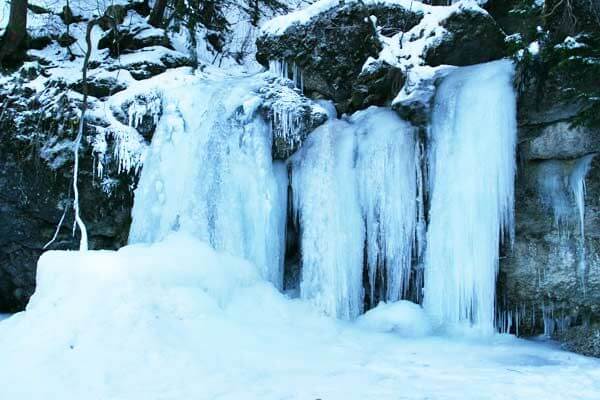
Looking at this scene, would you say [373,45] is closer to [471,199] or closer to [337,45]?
[337,45]

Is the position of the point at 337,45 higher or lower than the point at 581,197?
higher

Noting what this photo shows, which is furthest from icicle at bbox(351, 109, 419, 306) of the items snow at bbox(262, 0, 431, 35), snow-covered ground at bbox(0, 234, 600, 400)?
snow at bbox(262, 0, 431, 35)

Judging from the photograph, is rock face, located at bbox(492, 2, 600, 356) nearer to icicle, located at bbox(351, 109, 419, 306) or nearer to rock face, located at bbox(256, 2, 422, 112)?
icicle, located at bbox(351, 109, 419, 306)

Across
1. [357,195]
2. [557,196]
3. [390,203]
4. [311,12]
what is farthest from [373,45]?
[557,196]

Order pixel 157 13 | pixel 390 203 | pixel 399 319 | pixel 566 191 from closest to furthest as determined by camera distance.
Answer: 1. pixel 566 191
2. pixel 399 319
3. pixel 390 203
4. pixel 157 13

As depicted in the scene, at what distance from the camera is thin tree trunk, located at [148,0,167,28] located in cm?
853

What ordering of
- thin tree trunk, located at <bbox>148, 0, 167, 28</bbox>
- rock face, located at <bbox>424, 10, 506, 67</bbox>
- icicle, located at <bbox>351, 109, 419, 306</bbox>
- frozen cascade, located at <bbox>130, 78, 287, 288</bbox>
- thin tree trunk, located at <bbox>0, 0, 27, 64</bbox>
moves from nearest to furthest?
1. icicle, located at <bbox>351, 109, 419, 306</bbox>
2. frozen cascade, located at <bbox>130, 78, 287, 288</bbox>
3. rock face, located at <bbox>424, 10, 506, 67</bbox>
4. thin tree trunk, located at <bbox>0, 0, 27, 64</bbox>
5. thin tree trunk, located at <bbox>148, 0, 167, 28</bbox>

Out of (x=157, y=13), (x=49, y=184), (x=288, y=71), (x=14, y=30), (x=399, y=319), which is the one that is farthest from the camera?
(x=157, y=13)

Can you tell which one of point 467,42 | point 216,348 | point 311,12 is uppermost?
point 311,12

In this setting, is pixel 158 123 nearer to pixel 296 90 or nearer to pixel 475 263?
pixel 296 90

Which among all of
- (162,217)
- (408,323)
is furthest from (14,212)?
(408,323)

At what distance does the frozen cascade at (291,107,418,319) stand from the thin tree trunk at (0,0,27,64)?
461cm

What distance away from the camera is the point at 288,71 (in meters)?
6.76

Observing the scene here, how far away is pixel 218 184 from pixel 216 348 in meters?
2.24
